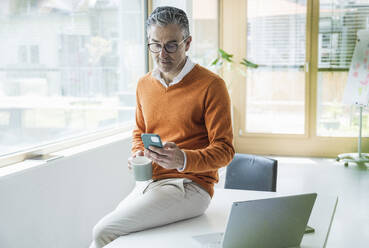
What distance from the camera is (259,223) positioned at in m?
1.15

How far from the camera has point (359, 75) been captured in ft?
17.8

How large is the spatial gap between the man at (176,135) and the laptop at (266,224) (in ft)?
0.95

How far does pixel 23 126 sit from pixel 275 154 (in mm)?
4563

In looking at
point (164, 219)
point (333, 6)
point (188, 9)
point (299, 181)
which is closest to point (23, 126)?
point (164, 219)

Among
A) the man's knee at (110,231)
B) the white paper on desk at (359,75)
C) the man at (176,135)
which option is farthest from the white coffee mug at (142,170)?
the white paper on desk at (359,75)

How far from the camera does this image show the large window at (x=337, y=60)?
5.60 metres

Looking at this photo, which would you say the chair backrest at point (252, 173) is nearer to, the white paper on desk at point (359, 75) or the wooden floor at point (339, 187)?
the wooden floor at point (339, 187)

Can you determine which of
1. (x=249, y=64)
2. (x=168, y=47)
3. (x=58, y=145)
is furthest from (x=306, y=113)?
(x=168, y=47)

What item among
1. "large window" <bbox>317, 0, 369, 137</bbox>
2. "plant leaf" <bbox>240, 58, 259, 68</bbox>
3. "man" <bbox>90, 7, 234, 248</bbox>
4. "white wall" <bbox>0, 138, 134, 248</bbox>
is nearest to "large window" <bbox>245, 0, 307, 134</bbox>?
"large window" <bbox>317, 0, 369, 137</bbox>

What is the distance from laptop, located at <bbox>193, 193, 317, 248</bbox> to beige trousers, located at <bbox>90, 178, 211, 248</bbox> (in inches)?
9.5

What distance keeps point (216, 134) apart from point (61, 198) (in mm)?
1072

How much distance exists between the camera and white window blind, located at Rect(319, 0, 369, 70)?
557 centimetres

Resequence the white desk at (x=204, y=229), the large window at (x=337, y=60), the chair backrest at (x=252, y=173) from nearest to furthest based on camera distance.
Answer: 1. the white desk at (x=204, y=229)
2. the chair backrest at (x=252, y=173)
3. the large window at (x=337, y=60)

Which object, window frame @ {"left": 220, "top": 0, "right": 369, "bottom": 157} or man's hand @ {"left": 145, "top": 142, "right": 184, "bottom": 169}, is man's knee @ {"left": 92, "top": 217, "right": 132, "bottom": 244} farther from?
window frame @ {"left": 220, "top": 0, "right": 369, "bottom": 157}
